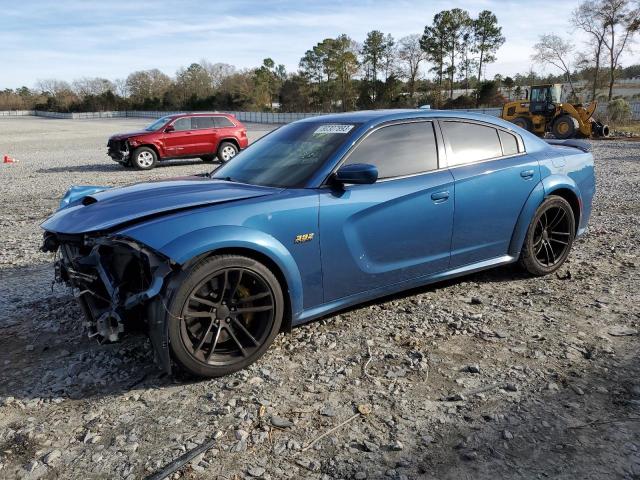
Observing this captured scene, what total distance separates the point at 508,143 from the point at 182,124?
42.6ft

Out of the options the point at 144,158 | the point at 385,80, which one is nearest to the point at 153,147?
the point at 144,158

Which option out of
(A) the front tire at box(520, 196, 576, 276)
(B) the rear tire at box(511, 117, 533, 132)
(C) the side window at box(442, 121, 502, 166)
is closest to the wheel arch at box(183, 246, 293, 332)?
(C) the side window at box(442, 121, 502, 166)

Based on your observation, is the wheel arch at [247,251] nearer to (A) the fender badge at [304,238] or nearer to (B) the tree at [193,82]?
(A) the fender badge at [304,238]

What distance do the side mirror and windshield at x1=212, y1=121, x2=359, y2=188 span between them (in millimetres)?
262

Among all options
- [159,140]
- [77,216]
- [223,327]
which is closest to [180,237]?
[223,327]

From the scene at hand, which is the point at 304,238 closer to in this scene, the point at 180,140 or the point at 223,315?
the point at 223,315

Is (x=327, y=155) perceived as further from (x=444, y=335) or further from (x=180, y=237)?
(x=444, y=335)

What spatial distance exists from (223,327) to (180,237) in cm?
62

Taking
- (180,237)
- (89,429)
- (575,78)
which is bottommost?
(89,429)

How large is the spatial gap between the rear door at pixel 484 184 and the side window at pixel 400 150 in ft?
0.62

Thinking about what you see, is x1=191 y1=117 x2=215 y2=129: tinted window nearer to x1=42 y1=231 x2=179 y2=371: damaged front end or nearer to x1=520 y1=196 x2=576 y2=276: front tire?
x1=520 y1=196 x2=576 y2=276: front tire

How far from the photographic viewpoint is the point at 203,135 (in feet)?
52.9

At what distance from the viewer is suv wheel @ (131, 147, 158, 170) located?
15117 mm

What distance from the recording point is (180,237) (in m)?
3.00
